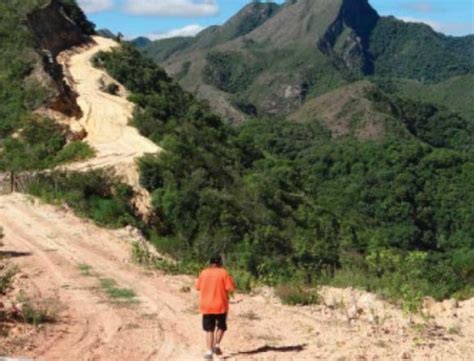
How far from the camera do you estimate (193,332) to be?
418 inches

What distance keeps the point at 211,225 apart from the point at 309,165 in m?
70.0

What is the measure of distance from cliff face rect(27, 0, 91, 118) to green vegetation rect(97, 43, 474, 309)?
2.73 meters

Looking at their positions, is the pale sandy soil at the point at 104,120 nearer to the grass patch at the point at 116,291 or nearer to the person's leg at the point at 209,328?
the grass patch at the point at 116,291

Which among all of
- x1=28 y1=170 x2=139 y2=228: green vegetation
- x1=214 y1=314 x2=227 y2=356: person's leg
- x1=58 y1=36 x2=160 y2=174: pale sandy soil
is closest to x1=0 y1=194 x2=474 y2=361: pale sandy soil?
x1=214 y1=314 x2=227 y2=356: person's leg

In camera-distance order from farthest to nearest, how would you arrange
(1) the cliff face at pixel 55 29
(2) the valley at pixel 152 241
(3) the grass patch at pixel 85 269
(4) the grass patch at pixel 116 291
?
(1) the cliff face at pixel 55 29
(3) the grass patch at pixel 85 269
(4) the grass patch at pixel 116 291
(2) the valley at pixel 152 241

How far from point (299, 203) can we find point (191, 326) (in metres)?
27.2

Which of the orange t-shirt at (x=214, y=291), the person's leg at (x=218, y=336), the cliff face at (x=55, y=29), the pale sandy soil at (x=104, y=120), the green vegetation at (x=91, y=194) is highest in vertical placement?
the cliff face at (x=55, y=29)

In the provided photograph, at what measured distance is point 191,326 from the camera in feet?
35.9

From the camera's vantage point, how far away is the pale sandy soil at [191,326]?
9.62 meters

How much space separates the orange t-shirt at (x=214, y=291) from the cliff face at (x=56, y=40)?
22.5 metres

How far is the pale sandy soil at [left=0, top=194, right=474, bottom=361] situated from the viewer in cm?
962

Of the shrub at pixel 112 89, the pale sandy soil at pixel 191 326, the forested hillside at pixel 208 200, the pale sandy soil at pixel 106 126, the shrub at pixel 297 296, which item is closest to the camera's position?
the pale sandy soil at pixel 191 326

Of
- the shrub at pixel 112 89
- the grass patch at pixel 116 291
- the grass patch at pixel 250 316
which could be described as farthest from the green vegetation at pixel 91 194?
the shrub at pixel 112 89

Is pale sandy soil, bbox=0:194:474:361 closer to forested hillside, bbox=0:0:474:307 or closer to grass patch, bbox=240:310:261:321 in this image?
grass patch, bbox=240:310:261:321
